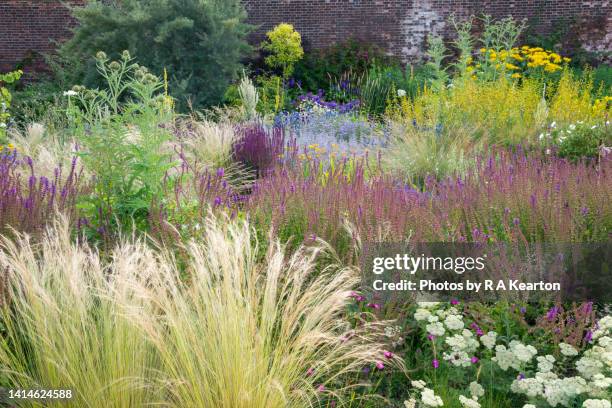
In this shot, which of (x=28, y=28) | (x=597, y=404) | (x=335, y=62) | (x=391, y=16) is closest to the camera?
(x=597, y=404)

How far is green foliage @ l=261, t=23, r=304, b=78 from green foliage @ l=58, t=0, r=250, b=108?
142cm

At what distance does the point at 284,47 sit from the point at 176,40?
2620 millimetres

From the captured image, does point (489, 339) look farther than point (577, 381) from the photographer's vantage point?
Yes

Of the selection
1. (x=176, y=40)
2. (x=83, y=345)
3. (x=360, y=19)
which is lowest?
(x=83, y=345)

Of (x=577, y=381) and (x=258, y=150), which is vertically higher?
(x=577, y=381)

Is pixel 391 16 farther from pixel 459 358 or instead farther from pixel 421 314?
pixel 459 358

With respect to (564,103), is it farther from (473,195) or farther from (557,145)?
(473,195)

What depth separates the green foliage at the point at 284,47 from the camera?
14109 mm

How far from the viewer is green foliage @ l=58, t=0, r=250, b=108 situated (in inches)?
483

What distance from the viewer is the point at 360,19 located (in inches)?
600

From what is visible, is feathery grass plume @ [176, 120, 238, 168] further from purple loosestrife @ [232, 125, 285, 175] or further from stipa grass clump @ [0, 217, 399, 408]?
stipa grass clump @ [0, 217, 399, 408]

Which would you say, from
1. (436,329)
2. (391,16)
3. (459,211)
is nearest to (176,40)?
(391,16)

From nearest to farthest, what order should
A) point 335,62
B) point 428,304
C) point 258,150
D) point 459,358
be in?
1. point 459,358
2. point 428,304
3. point 258,150
4. point 335,62

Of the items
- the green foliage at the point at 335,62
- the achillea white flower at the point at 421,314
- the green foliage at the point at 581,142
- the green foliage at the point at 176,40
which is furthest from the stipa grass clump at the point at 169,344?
the green foliage at the point at 335,62
